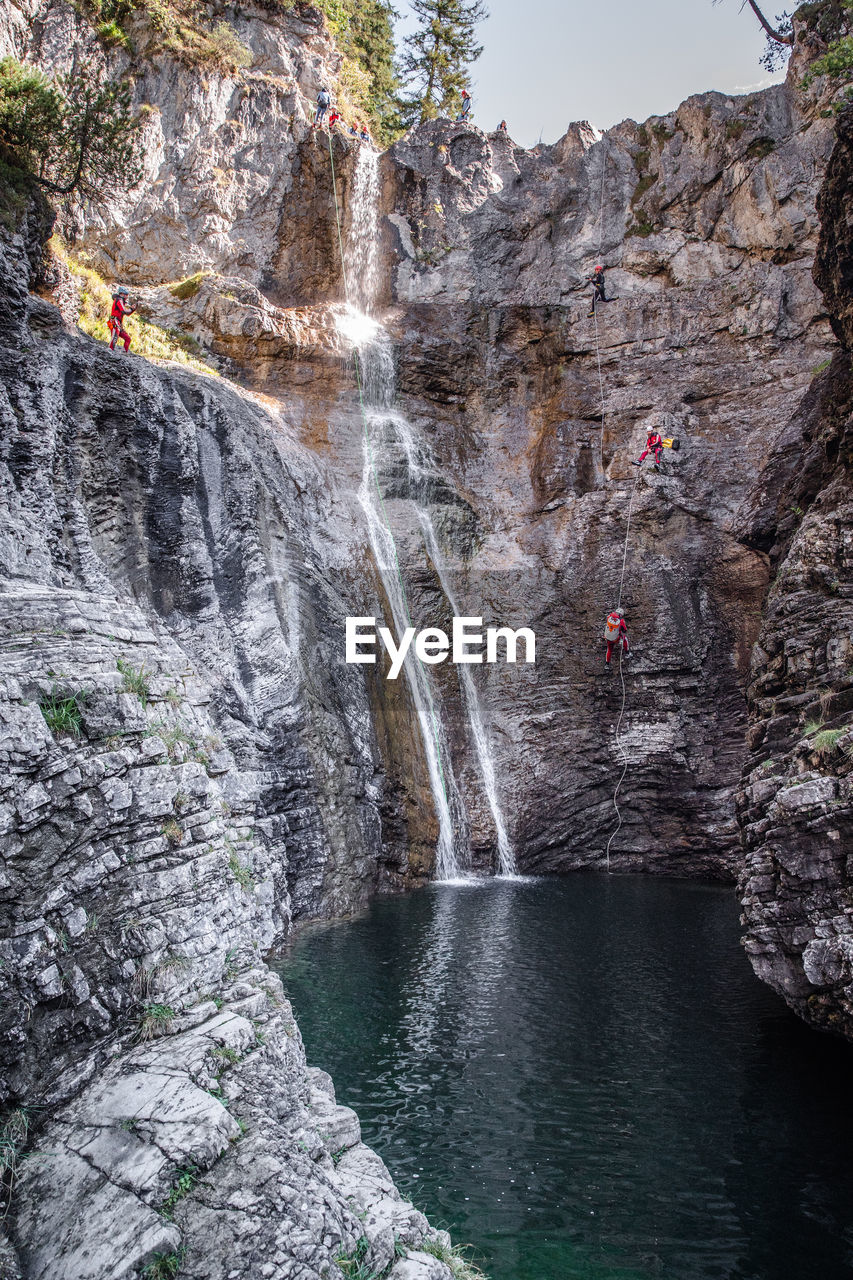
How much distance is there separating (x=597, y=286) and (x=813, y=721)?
2088cm

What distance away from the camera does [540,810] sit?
2164cm

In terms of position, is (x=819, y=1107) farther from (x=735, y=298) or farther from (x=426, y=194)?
(x=426, y=194)

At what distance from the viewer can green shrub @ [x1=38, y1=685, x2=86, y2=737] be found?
247 inches

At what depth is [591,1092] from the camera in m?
9.30

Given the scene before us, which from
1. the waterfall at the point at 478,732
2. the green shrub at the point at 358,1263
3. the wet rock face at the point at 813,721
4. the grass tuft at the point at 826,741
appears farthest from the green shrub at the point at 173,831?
the waterfall at the point at 478,732

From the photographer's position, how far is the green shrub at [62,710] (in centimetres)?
628

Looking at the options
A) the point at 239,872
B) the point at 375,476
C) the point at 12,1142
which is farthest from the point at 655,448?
the point at 12,1142

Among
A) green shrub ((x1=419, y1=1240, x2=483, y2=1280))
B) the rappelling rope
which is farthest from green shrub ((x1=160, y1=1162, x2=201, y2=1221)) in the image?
the rappelling rope

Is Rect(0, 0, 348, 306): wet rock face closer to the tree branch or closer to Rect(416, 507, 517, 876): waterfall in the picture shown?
Rect(416, 507, 517, 876): waterfall

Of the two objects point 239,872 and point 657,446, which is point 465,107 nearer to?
point 657,446

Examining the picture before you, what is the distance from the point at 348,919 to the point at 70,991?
1166 centimetres

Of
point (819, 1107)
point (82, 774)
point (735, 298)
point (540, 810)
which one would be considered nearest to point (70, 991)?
point (82, 774)

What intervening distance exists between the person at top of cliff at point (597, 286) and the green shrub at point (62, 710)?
84.2 feet

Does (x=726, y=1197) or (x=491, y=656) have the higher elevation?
(x=491, y=656)
